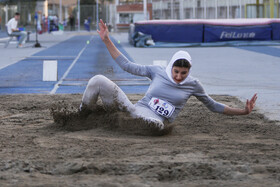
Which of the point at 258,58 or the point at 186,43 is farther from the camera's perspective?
the point at 186,43

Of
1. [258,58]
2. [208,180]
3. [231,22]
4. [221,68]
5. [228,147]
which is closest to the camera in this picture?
[208,180]

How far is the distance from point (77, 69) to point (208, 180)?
12658 millimetres

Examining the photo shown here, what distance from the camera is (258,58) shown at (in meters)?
20.8

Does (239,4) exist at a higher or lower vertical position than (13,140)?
higher

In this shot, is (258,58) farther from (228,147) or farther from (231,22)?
(228,147)

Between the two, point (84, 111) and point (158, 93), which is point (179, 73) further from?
point (84, 111)

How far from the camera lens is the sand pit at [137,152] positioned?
4703mm

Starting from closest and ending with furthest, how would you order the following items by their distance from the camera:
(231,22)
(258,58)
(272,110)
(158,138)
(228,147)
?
(228,147) < (158,138) < (272,110) < (258,58) < (231,22)

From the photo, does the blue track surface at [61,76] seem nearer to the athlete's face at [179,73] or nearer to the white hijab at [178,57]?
the white hijab at [178,57]

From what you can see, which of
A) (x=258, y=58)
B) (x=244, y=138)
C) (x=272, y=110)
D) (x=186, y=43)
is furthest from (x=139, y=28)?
(x=244, y=138)

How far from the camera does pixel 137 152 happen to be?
5.64 meters

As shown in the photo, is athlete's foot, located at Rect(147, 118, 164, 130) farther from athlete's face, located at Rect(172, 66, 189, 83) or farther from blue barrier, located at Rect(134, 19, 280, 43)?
blue barrier, located at Rect(134, 19, 280, 43)

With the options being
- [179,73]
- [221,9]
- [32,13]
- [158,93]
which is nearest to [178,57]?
[179,73]

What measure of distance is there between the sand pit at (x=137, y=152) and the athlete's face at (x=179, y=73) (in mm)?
642
